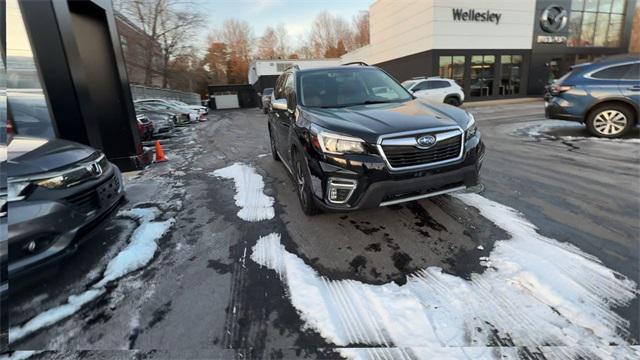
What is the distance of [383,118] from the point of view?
303 centimetres

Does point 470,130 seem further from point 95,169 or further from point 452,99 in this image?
point 452,99

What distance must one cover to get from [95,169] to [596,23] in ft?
104

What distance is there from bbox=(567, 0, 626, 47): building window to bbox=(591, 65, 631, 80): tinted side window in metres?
20.5

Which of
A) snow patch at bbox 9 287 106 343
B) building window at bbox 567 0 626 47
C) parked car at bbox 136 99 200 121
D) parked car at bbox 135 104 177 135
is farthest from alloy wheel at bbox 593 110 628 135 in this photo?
building window at bbox 567 0 626 47

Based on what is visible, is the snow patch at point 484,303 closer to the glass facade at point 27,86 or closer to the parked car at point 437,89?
the glass facade at point 27,86

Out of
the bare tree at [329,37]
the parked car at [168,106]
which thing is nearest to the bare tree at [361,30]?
the bare tree at [329,37]

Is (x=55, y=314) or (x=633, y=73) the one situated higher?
(x=633, y=73)

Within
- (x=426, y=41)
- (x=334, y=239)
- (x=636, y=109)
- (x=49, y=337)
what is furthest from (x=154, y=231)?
(x=426, y=41)

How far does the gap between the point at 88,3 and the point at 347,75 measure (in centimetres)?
508

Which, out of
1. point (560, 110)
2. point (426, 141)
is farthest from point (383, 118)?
point (560, 110)

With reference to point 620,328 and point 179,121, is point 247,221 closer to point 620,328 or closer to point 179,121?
point 620,328

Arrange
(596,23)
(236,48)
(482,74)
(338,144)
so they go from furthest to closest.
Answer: (236,48)
(596,23)
(482,74)
(338,144)

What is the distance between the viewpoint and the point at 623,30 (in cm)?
2273

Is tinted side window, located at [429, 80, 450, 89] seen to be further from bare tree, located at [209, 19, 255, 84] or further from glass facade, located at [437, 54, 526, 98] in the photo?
bare tree, located at [209, 19, 255, 84]
